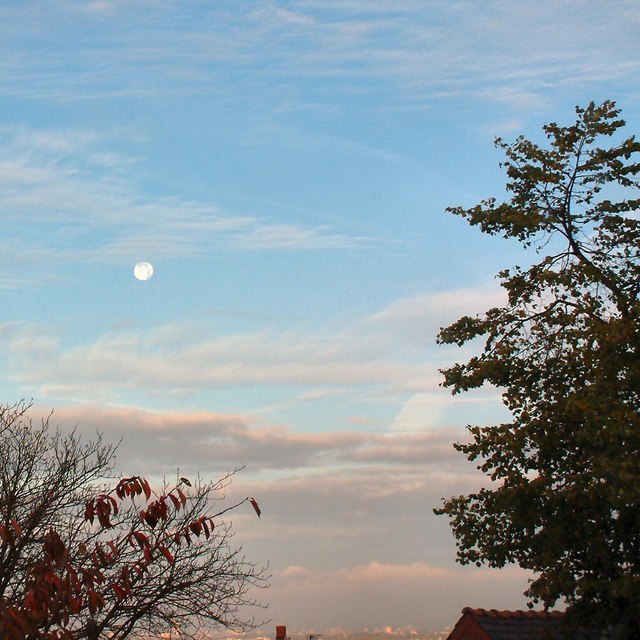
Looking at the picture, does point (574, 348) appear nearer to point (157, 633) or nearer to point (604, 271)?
point (604, 271)

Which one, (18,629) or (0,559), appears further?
(0,559)

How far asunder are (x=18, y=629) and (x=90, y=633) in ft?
12.3

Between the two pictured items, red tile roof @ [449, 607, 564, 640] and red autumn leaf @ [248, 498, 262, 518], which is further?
red tile roof @ [449, 607, 564, 640]

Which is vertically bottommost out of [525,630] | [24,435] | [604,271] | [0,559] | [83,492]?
[525,630]

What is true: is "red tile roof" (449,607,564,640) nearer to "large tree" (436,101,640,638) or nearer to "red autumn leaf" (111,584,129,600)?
"large tree" (436,101,640,638)

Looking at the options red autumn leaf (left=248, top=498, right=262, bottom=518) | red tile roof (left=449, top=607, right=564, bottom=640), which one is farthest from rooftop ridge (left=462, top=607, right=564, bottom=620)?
red autumn leaf (left=248, top=498, right=262, bottom=518)

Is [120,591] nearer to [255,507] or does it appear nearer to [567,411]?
[255,507]

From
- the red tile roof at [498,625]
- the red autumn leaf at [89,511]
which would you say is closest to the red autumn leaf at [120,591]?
the red autumn leaf at [89,511]

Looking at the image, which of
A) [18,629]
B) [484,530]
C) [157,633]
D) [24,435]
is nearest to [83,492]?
[24,435]

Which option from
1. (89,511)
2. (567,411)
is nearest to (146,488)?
(89,511)

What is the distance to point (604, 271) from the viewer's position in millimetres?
27031

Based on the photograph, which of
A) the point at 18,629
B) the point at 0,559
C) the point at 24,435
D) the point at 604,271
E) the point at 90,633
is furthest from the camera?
the point at 24,435

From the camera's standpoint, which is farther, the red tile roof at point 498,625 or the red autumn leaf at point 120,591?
the red tile roof at point 498,625

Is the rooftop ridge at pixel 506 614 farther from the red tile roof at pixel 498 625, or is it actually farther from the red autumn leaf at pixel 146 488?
the red autumn leaf at pixel 146 488
